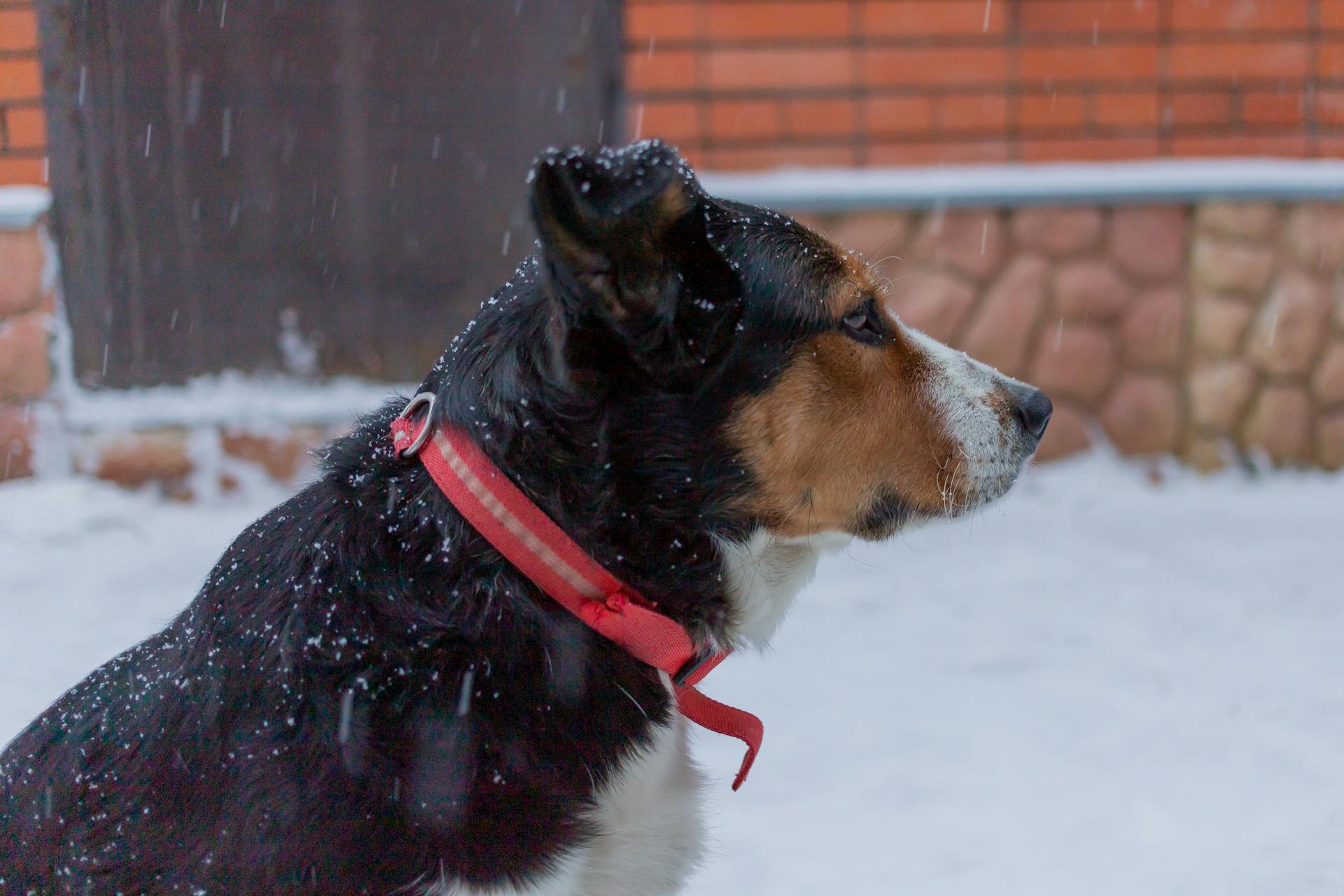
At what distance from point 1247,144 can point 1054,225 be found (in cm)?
109

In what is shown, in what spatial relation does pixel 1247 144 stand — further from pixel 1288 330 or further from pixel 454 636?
pixel 454 636

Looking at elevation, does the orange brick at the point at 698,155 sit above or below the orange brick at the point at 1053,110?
below

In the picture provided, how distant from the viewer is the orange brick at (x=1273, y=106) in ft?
18.1

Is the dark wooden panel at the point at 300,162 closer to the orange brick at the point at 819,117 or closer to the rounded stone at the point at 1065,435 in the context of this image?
the orange brick at the point at 819,117

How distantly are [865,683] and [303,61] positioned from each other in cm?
367

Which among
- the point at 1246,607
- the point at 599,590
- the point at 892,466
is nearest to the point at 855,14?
the point at 1246,607

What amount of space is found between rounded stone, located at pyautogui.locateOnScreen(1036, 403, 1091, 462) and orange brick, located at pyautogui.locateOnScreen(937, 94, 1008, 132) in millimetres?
1456

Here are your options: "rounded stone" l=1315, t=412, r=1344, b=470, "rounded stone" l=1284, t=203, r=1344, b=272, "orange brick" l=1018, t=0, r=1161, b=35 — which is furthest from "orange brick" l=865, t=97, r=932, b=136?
"rounded stone" l=1315, t=412, r=1344, b=470

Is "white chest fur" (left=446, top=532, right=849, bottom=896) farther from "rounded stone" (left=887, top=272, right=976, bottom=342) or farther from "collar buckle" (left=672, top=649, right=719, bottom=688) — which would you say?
"rounded stone" (left=887, top=272, right=976, bottom=342)

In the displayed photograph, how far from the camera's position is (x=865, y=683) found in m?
3.83

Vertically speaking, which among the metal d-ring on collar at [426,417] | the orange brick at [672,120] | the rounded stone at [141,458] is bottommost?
the rounded stone at [141,458]

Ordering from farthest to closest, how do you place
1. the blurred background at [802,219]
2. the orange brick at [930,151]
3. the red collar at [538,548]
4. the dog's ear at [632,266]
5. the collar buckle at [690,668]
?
the orange brick at [930,151], the blurred background at [802,219], the collar buckle at [690,668], the red collar at [538,548], the dog's ear at [632,266]

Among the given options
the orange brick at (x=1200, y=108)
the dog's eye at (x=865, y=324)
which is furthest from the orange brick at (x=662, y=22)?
the dog's eye at (x=865, y=324)

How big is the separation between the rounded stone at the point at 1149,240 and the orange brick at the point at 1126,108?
0.45m
